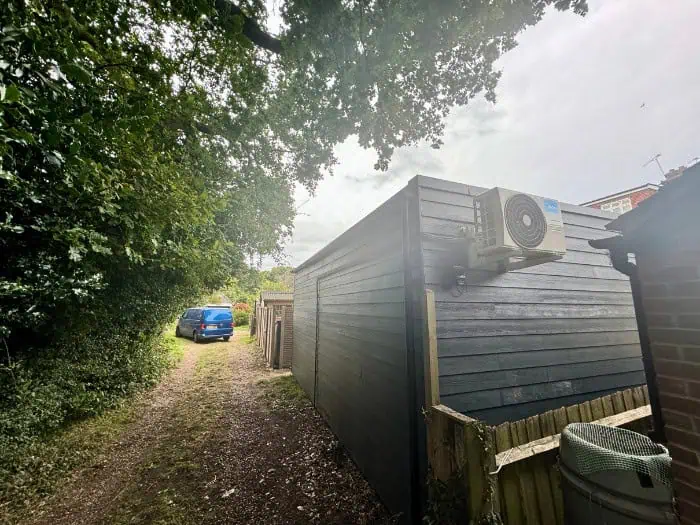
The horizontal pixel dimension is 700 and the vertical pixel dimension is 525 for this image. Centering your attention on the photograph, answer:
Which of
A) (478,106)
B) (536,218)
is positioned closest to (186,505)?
(536,218)

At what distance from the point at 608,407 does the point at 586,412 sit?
1.18 feet

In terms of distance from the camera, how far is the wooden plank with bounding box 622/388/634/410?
2.59 metres

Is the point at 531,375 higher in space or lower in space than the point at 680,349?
lower

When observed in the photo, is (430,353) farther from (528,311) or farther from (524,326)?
(528,311)

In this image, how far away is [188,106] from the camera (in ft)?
12.9

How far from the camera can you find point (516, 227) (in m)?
2.51

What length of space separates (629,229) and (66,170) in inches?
183

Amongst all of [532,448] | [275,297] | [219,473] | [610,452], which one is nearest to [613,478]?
[610,452]

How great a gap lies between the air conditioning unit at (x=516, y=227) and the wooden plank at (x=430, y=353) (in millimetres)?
711

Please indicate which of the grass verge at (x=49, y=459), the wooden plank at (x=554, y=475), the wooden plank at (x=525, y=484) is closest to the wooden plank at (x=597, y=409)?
the wooden plank at (x=554, y=475)

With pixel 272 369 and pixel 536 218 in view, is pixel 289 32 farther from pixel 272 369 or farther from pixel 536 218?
pixel 272 369

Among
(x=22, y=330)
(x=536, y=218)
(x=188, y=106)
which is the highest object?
(x=188, y=106)

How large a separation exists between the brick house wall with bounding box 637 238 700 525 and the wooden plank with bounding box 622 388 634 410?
1.49 m

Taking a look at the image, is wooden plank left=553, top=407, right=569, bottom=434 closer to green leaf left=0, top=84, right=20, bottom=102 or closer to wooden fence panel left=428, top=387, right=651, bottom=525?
wooden fence panel left=428, top=387, right=651, bottom=525
